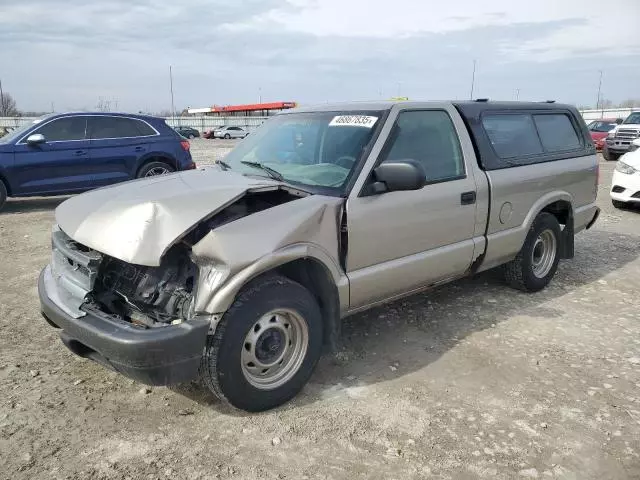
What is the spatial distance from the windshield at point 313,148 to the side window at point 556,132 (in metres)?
2.29

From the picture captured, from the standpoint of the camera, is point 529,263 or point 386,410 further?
point 529,263

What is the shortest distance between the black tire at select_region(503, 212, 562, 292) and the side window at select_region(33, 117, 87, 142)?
7.74 meters

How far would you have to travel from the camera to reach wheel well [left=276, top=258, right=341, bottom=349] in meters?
3.32

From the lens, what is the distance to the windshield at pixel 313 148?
364cm

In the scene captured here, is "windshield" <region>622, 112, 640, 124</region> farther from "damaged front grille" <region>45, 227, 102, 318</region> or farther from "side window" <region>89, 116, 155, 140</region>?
"damaged front grille" <region>45, 227, 102, 318</region>

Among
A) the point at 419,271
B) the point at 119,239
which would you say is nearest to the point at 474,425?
the point at 419,271

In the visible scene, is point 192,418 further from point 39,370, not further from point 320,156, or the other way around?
point 320,156

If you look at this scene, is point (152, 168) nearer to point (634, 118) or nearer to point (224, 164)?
point (224, 164)

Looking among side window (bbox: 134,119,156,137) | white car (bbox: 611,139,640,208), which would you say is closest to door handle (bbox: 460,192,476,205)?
white car (bbox: 611,139,640,208)

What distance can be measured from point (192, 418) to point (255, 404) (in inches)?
15.0

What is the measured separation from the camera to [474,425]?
120 inches

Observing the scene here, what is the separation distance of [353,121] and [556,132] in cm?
270

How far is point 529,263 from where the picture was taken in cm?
513

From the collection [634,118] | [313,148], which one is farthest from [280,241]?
[634,118]
